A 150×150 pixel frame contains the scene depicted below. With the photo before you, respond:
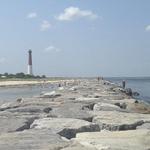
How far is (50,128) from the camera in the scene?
5.23 meters

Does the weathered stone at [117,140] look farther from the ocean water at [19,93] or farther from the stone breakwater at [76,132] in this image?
the ocean water at [19,93]

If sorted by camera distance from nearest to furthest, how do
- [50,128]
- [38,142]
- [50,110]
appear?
[38,142] < [50,128] < [50,110]

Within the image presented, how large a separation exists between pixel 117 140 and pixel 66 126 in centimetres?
109

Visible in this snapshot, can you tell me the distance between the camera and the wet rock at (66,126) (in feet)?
16.7

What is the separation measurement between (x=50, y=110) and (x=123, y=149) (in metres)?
3.68

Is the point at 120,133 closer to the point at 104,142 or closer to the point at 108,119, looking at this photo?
the point at 104,142

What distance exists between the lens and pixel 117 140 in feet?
14.1

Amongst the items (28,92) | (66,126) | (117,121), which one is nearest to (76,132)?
(66,126)

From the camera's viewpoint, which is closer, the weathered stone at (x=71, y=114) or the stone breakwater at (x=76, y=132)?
the stone breakwater at (x=76, y=132)

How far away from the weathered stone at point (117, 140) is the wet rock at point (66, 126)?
484mm

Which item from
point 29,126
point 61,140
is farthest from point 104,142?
point 29,126

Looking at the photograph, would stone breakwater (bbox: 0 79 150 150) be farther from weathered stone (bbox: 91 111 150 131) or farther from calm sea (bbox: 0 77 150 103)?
calm sea (bbox: 0 77 150 103)

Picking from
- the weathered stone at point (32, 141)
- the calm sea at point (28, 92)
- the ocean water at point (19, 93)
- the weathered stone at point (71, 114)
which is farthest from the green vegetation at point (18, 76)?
the weathered stone at point (32, 141)

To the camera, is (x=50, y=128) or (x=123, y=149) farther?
(x=50, y=128)
